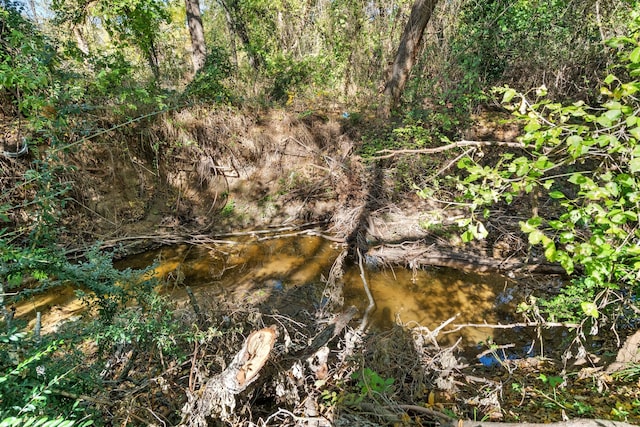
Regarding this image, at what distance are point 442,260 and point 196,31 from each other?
695cm

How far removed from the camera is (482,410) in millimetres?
2207

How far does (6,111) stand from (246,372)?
5.66 meters

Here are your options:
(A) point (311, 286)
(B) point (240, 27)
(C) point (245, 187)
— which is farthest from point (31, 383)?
(B) point (240, 27)

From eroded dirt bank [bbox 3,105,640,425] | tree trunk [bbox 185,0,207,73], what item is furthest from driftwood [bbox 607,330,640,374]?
tree trunk [bbox 185,0,207,73]

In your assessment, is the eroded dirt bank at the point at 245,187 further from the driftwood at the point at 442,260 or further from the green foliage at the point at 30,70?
the green foliage at the point at 30,70

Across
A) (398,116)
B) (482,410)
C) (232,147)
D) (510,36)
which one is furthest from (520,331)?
(510,36)

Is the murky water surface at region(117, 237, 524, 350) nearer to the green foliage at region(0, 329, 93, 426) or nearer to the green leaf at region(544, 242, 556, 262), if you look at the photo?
the green foliage at region(0, 329, 93, 426)

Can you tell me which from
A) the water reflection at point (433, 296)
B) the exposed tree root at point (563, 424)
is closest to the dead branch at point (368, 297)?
the water reflection at point (433, 296)

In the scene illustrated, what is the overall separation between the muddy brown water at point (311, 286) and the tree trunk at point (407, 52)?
3.74 meters

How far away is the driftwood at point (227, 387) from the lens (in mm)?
1777

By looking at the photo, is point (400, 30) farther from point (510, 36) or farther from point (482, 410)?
point (482, 410)

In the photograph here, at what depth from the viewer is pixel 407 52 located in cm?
658

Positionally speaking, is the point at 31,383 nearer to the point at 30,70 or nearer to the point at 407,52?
the point at 30,70

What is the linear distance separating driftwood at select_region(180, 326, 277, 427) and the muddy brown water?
1076 mm
